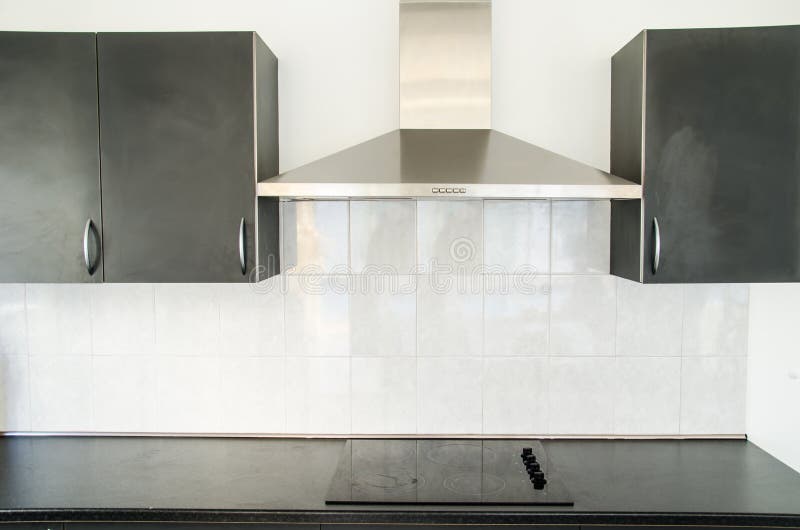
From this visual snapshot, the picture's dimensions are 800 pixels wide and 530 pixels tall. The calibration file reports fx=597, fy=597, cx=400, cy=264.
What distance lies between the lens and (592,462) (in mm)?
2016

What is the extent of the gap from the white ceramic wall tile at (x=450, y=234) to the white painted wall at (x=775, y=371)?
1.03 m

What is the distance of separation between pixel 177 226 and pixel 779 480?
80.6 inches

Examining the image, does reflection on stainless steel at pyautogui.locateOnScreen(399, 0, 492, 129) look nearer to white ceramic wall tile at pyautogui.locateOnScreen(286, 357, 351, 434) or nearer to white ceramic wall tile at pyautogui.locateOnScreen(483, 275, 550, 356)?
white ceramic wall tile at pyautogui.locateOnScreen(483, 275, 550, 356)

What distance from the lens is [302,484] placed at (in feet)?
6.07

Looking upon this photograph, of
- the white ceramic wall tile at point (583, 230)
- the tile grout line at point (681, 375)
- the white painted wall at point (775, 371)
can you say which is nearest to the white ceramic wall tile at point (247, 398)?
the white ceramic wall tile at point (583, 230)

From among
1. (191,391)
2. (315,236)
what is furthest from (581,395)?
(191,391)

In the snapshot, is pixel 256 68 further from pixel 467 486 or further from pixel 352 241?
pixel 467 486

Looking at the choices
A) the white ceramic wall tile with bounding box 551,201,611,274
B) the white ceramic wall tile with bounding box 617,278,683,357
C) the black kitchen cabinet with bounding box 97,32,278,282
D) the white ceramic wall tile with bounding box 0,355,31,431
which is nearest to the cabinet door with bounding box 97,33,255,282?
the black kitchen cabinet with bounding box 97,32,278,282

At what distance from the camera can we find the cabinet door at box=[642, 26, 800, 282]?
180 cm

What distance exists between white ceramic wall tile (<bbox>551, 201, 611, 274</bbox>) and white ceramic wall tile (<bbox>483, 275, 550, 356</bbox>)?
0.15m

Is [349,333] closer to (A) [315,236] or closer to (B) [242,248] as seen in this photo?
(A) [315,236]

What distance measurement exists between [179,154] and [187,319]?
678 mm

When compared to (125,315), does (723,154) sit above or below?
above

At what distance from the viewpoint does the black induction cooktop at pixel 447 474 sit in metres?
1.74
